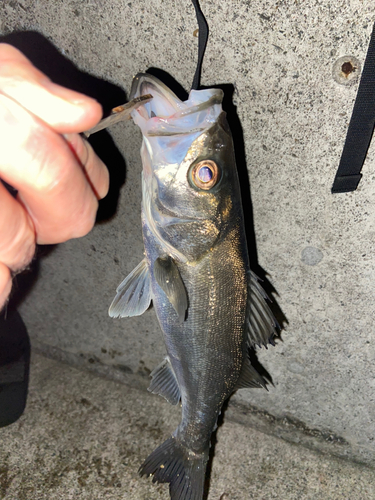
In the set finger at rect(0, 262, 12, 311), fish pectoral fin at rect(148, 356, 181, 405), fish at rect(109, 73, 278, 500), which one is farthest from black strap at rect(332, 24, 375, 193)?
finger at rect(0, 262, 12, 311)

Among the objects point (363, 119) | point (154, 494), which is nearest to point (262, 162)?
point (363, 119)

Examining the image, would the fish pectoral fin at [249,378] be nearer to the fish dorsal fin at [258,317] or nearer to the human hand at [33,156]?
the fish dorsal fin at [258,317]

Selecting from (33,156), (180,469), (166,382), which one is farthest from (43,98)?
(180,469)

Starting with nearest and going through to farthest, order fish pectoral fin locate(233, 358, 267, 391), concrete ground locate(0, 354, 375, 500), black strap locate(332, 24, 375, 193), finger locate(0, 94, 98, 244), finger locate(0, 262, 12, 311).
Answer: finger locate(0, 94, 98, 244)
finger locate(0, 262, 12, 311)
black strap locate(332, 24, 375, 193)
fish pectoral fin locate(233, 358, 267, 391)
concrete ground locate(0, 354, 375, 500)

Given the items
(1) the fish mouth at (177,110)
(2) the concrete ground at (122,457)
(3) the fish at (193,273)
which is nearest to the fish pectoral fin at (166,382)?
(3) the fish at (193,273)

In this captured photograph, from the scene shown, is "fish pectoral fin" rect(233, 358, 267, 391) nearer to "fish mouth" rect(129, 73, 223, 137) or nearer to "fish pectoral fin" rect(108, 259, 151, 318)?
"fish pectoral fin" rect(108, 259, 151, 318)

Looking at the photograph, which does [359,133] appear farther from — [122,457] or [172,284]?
[122,457]

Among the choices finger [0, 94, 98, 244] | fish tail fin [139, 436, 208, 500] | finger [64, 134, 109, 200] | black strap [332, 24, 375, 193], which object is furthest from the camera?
fish tail fin [139, 436, 208, 500]
